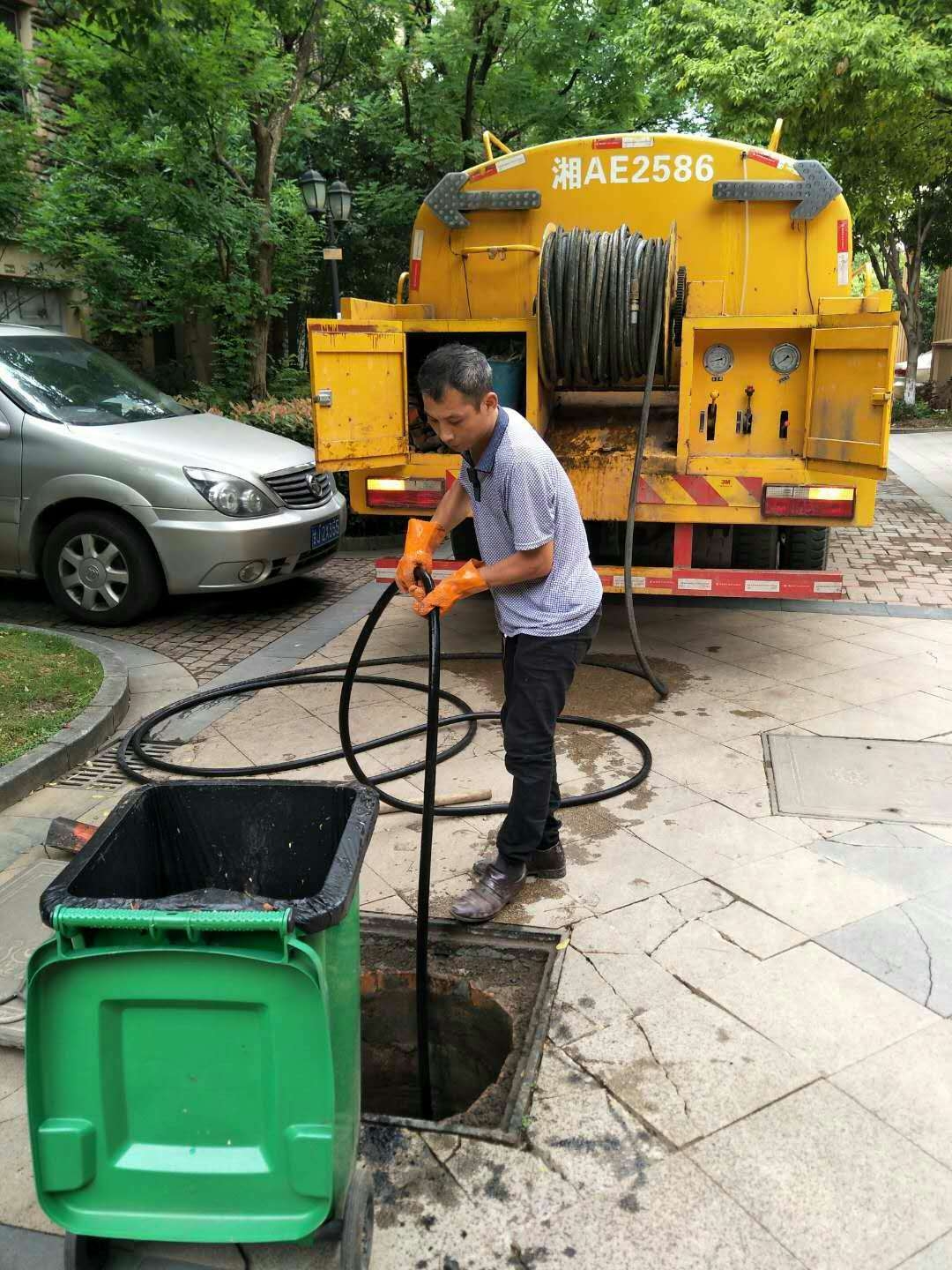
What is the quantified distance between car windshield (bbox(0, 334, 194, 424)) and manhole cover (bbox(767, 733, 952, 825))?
512 centimetres

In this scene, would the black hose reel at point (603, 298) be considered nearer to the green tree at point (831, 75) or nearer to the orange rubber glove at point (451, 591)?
the orange rubber glove at point (451, 591)

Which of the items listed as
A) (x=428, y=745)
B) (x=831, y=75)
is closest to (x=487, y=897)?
(x=428, y=745)

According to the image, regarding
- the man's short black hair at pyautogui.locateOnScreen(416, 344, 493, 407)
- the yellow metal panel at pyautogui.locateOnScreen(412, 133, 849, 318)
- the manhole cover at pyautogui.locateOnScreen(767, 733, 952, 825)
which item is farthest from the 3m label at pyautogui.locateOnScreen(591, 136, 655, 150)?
the man's short black hair at pyautogui.locateOnScreen(416, 344, 493, 407)

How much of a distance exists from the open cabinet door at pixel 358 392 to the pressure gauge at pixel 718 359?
5.55 ft

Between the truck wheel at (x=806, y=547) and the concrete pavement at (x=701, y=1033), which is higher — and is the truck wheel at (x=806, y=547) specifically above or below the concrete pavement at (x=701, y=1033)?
above

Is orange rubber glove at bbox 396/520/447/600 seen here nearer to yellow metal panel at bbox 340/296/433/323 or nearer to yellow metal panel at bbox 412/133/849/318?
yellow metal panel at bbox 340/296/433/323

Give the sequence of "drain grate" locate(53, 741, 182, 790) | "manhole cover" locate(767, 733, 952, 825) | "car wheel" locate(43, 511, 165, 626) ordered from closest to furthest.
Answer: "manhole cover" locate(767, 733, 952, 825) → "drain grate" locate(53, 741, 182, 790) → "car wheel" locate(43, 511, 165, 626)

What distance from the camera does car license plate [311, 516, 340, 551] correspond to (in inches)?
287

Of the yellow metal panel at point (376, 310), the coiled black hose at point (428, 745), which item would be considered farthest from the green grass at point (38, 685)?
the yellow metal panel at point (376, 310)

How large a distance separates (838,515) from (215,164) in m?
8.59

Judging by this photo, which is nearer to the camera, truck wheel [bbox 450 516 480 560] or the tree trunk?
truck wheel [bbox 450 516 480 560]

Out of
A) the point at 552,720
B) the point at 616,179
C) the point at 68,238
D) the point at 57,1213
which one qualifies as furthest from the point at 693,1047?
the point at 68,238

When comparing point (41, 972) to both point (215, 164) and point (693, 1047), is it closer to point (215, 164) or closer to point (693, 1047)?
point (693, 1047)

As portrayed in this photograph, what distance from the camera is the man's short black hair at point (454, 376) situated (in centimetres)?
296
